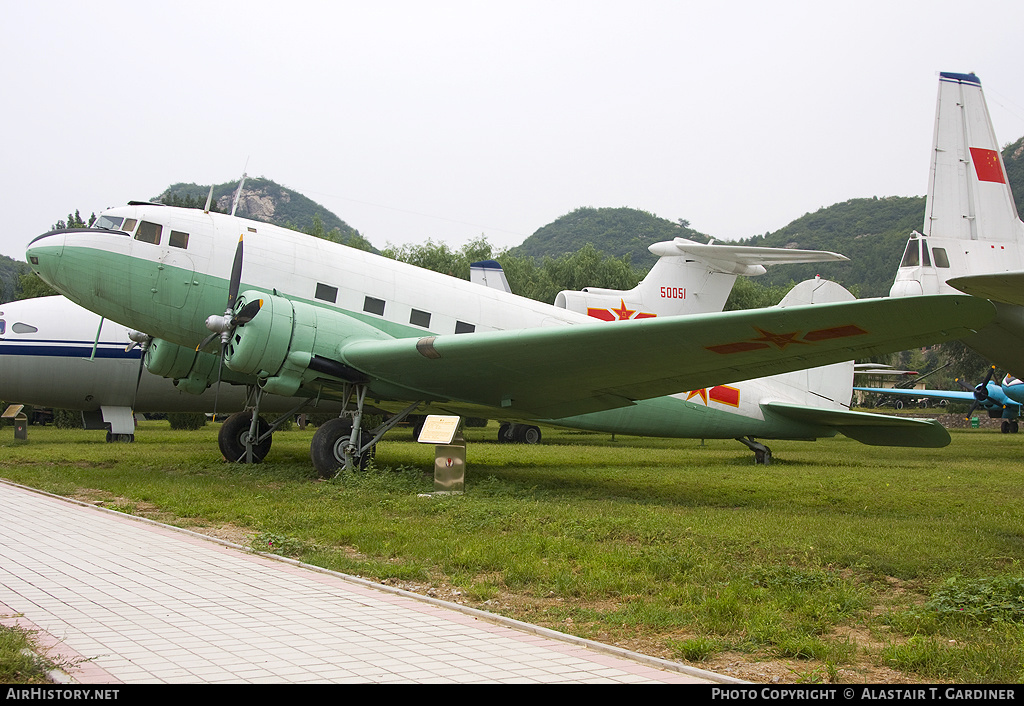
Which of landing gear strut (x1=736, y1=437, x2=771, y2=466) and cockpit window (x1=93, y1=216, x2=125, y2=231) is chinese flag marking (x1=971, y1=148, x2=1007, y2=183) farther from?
cockpit window (x1=93, y1=216, x2=125, y2=231)

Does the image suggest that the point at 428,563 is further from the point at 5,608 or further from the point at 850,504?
the point at 850,504

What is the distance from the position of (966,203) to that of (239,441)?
1603 centimetres

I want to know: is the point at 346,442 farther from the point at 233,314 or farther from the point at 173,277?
the point at 173,277

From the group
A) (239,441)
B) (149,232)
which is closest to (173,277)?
(149,232)

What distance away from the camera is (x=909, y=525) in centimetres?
878

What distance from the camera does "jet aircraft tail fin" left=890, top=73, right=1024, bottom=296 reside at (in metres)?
16.8

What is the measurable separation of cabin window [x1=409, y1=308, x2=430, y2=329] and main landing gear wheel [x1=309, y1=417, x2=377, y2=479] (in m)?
2.31

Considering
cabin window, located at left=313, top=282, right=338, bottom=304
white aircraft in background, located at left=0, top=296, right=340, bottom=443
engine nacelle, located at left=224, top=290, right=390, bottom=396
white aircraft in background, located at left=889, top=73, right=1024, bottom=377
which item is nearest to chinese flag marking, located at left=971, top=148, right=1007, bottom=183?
white aircraft in background, located at left=889, top=73, right=1024, bottom=377

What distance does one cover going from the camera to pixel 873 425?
16734 mm

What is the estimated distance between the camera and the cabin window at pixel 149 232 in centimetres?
1240

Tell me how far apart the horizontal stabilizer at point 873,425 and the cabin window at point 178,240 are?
12162mm

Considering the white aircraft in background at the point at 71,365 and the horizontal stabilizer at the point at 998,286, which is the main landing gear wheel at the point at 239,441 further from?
the horizontal stabilizer at the point at 998,286
